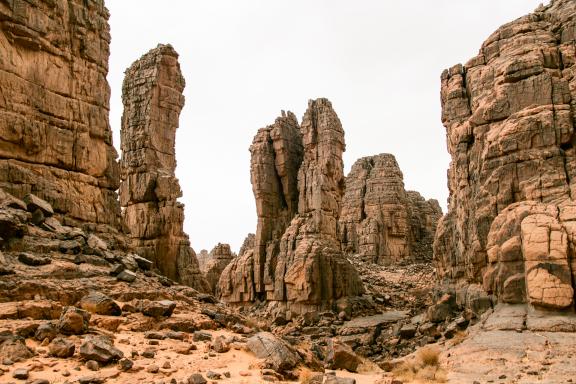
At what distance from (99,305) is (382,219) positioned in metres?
43.5

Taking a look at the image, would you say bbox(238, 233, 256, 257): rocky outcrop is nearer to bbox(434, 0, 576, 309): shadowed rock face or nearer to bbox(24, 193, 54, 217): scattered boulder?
bbox(434, 0, 576, 309): shadowed rock face

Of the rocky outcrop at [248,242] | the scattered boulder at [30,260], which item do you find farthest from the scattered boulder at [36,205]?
the rocky outcrop at [248,242]

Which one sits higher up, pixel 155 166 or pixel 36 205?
pixel 155 166

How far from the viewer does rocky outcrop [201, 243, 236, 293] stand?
159 feet

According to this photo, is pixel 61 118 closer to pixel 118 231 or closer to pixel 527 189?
pixel 118 231

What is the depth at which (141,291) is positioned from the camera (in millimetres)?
13211

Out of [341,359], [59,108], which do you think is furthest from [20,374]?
[59,108]

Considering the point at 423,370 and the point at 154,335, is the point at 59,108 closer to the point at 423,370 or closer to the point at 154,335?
the point at 154,335

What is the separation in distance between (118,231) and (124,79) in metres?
18.3

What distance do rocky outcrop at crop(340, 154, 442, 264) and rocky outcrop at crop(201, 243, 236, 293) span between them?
1208cm

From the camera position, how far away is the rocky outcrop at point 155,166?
3022 cm

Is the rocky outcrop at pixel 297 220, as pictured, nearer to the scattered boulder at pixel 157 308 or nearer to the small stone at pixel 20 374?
the scattered boulder at pixel 157 308

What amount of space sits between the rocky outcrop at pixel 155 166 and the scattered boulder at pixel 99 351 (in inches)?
794

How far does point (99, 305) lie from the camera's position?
11.4m
